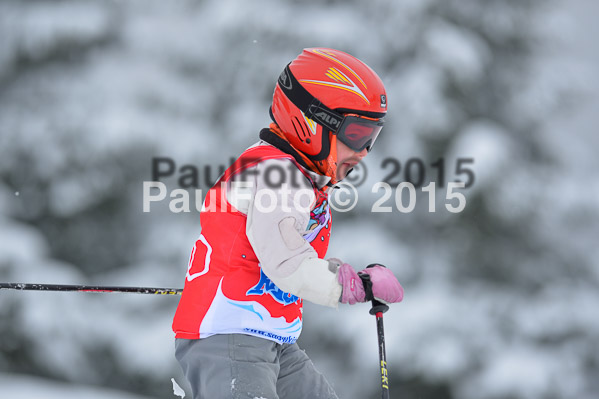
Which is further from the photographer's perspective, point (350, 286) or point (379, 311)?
point (379, 311)

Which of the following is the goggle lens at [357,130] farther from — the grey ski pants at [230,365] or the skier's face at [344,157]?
the grey ski pants at [230,365]

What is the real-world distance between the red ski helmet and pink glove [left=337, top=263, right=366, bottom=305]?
0.44 metres

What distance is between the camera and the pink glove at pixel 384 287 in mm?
1741

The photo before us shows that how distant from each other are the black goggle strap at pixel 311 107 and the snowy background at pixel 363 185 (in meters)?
4.34

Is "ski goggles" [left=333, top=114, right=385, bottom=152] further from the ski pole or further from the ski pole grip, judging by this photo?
the ski pole

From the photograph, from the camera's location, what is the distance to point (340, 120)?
6.42 feet

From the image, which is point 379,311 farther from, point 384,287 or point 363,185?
point 363,185

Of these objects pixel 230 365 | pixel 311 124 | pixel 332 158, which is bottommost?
pixel 230 365

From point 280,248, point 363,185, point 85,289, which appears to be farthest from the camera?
point 363,185

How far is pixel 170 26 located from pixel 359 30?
2.63m

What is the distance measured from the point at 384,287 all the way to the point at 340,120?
22.3 inches

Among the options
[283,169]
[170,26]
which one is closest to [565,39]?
[170,26]

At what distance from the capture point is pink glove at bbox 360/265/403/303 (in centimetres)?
174

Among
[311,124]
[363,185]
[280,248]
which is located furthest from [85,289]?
[363,185]
